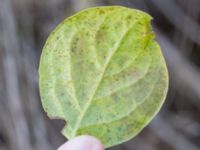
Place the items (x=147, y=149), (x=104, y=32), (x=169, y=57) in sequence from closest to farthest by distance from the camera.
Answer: (x=104, y=32) < (x=169, y=57) < (x=147, y=149)

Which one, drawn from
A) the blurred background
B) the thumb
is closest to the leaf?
the thumb

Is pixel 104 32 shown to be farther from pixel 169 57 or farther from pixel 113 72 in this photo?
pixel 169 57

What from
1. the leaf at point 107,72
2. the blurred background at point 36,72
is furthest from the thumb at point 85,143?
the blurred background at point 36,72

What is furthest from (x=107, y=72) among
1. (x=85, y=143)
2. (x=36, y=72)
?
(x=36, y=72)

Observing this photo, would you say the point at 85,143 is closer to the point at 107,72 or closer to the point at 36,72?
the point at 107,72

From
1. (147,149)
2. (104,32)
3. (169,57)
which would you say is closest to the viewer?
(104,32)

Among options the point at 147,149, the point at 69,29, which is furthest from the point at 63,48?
the point at 147,149

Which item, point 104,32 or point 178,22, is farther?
point 178,22

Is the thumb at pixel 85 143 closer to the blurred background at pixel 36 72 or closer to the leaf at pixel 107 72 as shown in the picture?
the leaf at pixel 107 72
